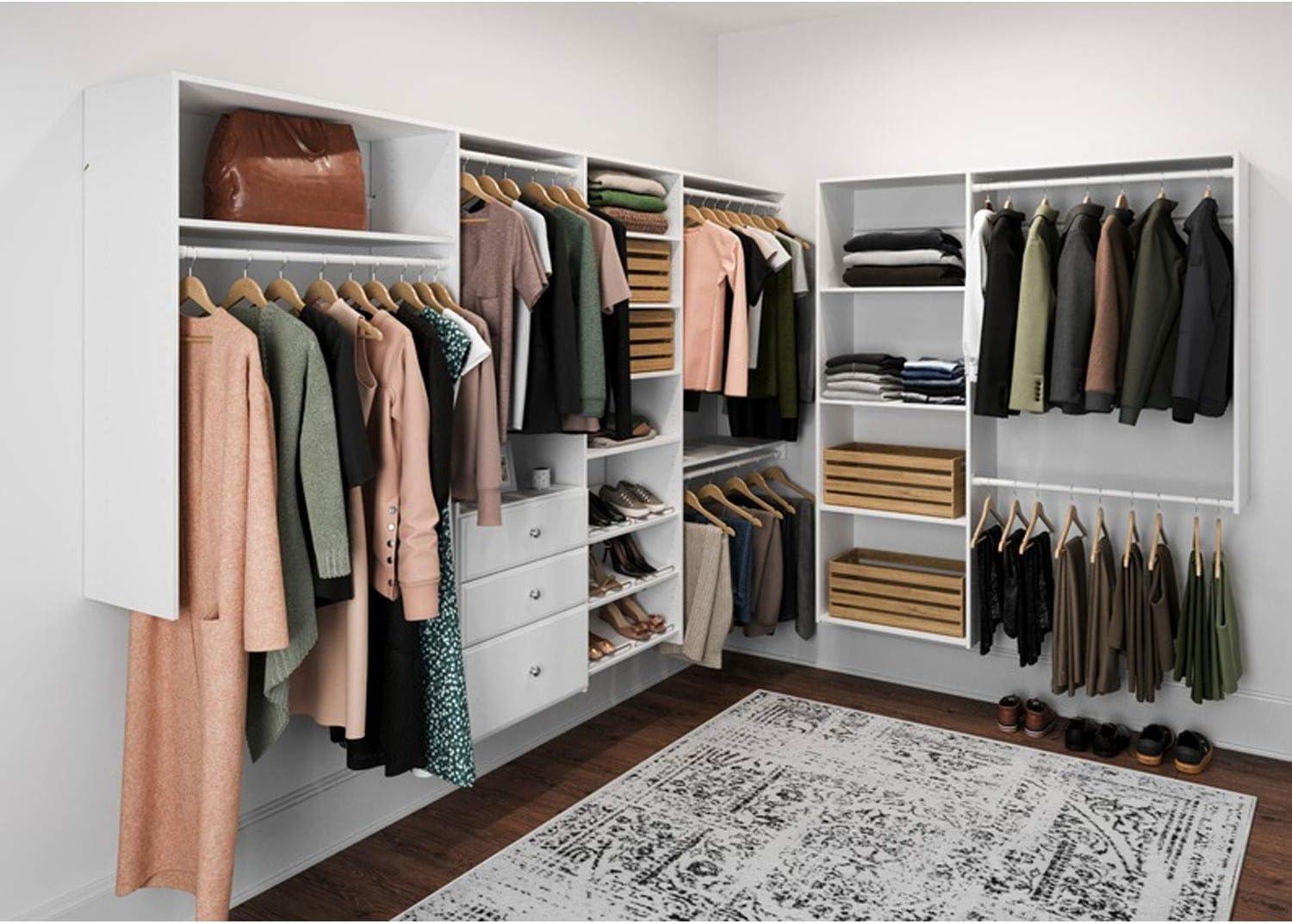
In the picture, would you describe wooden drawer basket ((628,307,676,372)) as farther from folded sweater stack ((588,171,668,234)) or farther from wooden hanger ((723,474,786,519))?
wooden hanger ((723,474,786,519))

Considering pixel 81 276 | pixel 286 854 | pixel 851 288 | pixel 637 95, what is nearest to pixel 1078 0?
pixel 851 288

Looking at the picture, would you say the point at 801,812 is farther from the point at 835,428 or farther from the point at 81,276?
the point at 81,276

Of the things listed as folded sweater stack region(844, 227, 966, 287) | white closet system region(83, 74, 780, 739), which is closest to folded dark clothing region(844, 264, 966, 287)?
folded sweater stack region(844, 227, 966, 287)

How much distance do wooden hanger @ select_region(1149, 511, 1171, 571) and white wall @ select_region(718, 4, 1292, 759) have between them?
Result: 0.23 feet

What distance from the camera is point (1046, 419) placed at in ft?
14.1

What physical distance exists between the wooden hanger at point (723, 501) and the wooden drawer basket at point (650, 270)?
86 centimetres

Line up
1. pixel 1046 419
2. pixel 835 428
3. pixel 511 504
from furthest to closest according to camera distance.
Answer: pixel 835 428, pixel 1046 419, pixel 511 504

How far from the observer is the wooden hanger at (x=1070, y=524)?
407 centimetres

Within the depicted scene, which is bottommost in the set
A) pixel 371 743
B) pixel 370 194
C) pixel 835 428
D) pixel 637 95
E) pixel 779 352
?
pixel 371 743

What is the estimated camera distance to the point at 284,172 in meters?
2.71

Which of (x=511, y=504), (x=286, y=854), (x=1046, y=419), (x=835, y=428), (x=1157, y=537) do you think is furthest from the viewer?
(x=835, y=428)

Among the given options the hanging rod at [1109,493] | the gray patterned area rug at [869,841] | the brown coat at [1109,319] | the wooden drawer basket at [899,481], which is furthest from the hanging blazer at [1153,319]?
the gray patterned area rug at [869,841]

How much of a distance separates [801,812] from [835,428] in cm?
166

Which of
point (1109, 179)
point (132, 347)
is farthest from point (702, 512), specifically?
point (132, 347)
